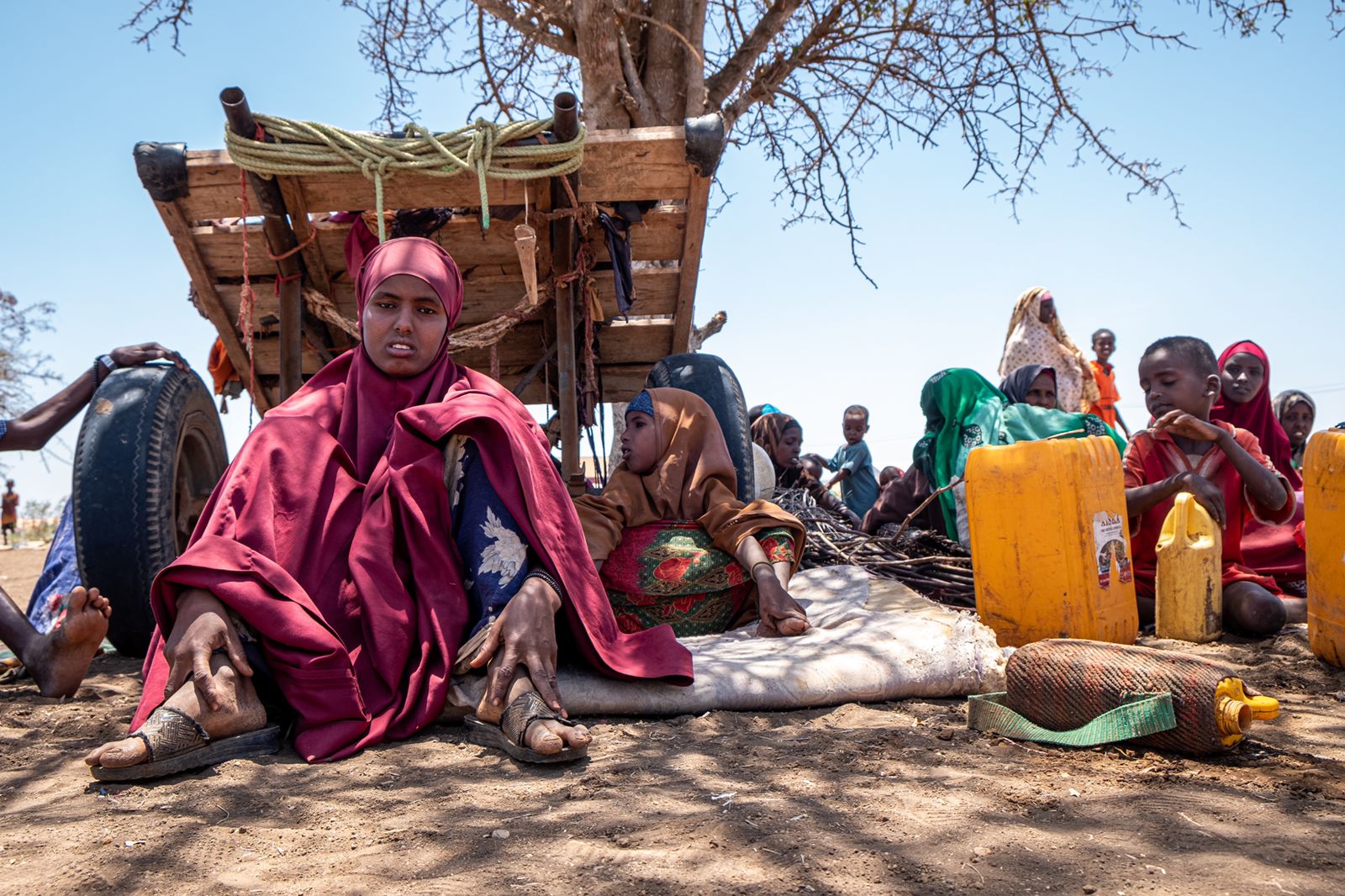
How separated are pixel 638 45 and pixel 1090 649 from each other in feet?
20.8

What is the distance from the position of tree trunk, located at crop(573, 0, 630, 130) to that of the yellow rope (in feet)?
9.45

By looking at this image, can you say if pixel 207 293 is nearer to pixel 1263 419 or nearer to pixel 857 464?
pixel 1263 419

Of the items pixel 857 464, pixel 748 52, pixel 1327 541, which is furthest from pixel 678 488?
pixel 857 464

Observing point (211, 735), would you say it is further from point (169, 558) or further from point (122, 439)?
point (122, 439)

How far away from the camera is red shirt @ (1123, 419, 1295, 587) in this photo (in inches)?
159

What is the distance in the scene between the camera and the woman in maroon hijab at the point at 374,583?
→ 223 cm

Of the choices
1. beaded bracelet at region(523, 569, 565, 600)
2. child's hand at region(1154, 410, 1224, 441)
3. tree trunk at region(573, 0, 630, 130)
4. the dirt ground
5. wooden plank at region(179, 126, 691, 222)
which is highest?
tree trunk at region(573, 0, 630, 130)

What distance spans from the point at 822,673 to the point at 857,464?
6686mm

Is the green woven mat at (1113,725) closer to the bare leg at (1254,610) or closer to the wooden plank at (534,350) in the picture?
the bare leg at (1254,610)

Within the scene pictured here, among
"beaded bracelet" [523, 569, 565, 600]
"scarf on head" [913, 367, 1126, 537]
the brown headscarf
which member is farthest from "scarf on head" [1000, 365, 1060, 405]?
"beaded bracelet" [523, 569, 565, 600]

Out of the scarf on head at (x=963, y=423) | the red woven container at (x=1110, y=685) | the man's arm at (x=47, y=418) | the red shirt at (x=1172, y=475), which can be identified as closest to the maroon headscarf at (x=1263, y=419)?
the scarf on head at (x=963, y=423)

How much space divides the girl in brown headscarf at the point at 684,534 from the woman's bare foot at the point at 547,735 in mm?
1286

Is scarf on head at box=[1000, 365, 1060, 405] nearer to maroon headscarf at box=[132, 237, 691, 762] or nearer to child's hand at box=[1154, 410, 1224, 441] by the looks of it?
child's hand at box=[1154, 410, 1224, 441]

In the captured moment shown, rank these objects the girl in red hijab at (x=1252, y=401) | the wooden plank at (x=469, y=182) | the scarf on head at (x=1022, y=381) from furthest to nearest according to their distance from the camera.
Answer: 1. the scarf on head at (x=1022, y=381)
2. the girl in red hijab at (x=1252, y=401)
3. the wooden plank at (x=469, y=182)
